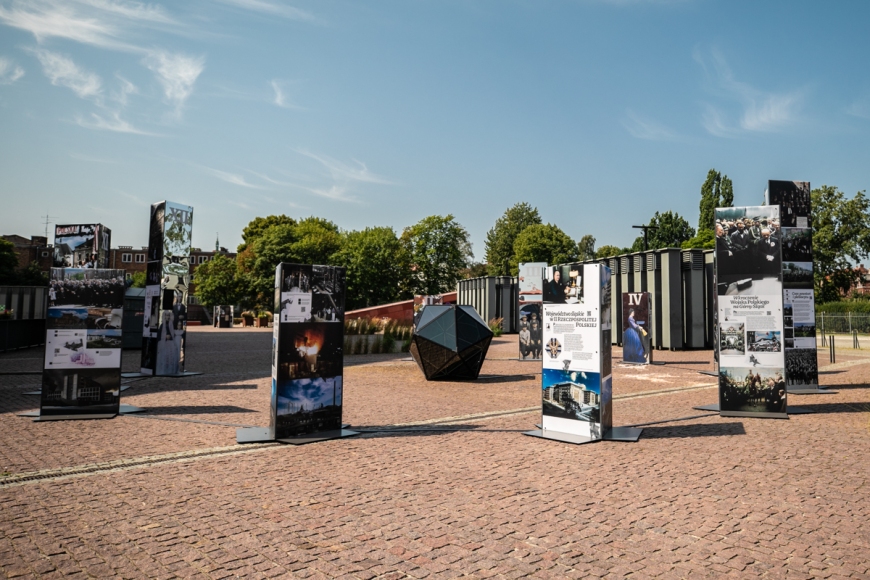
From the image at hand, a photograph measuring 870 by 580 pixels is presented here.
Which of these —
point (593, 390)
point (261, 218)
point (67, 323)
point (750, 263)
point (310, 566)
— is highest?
point (261, 218)

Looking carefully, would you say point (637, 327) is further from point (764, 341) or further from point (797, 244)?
point (764, 341)

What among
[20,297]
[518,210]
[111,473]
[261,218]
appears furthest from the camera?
[518,210]

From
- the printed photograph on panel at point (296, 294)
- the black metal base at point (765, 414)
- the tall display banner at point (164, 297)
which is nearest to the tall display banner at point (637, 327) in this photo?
the black metal base at point (765, 414)

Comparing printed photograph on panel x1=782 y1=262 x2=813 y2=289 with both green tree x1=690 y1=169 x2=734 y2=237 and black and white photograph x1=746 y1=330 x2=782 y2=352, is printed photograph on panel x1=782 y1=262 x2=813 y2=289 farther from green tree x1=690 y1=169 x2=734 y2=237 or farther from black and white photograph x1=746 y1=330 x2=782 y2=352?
green tree x1=690 y1=169 x2=734 y2=237

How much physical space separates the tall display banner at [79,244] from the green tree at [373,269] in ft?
107

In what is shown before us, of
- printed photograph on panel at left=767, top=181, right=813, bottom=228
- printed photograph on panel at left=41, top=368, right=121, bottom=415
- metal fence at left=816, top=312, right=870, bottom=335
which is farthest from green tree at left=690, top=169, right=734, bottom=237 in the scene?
printed photograph on panel at left=41, top=368, right=121, bottom=415

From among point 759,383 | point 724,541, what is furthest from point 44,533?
point 759,383

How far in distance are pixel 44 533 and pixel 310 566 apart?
7.32 feet

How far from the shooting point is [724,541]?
15.9 feet

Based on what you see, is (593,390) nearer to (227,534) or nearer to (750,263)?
(750,263)

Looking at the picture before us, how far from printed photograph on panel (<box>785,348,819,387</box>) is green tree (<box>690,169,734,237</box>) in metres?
59.2

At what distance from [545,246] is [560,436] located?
196 feet

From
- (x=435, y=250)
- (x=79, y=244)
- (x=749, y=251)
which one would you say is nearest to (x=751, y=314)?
(x=749, y=251)

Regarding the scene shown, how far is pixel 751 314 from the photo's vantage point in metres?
10.6
